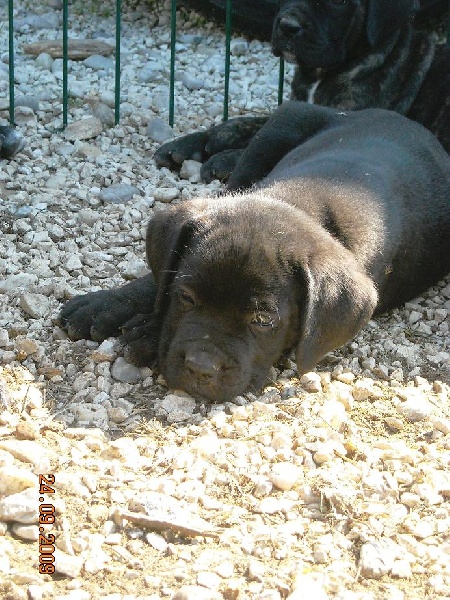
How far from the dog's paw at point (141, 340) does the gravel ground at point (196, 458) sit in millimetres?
51

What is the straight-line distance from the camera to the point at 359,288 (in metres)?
4.80

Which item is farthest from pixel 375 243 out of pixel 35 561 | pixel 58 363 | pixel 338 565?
pixel 35 561

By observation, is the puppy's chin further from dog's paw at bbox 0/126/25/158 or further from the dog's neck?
the dog's neck

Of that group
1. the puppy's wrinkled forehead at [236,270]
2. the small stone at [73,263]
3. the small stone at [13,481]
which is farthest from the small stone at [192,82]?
the small stone at [13,481]

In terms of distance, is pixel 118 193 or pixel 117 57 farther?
pixel 117 57

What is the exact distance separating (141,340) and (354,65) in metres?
3.94

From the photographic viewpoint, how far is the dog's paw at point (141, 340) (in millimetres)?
4930

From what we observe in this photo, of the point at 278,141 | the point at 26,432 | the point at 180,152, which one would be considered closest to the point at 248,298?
the point at 26,432

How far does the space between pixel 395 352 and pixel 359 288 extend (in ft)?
2.21

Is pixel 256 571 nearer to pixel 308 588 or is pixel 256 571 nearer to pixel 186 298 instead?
pixel 308 588

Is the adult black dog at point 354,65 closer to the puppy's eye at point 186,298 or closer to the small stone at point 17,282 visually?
the small stone at point 17,282

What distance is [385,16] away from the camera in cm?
788

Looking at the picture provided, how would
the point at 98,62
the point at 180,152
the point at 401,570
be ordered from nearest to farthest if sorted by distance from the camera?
the point at 401,570
the point at 180,152
the point at 98,62

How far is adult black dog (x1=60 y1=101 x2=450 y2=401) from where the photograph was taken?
4.60 meters
